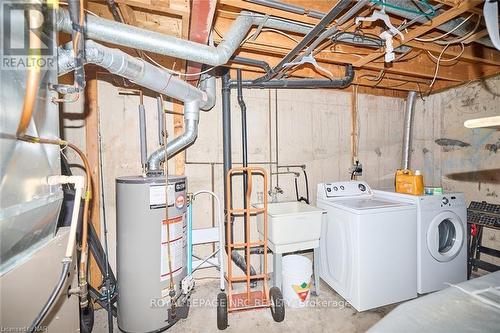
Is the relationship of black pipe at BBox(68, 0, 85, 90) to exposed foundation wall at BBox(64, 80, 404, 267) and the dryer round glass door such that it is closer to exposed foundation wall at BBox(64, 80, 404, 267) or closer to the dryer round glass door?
exposed foundation wall at BBox(64, 80, 404, 267)

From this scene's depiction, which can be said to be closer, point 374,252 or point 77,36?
point 77,36

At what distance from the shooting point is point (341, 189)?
2.69 meters

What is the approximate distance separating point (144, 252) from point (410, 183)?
99.9 inches

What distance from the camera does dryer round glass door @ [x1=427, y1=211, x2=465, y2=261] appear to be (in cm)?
227

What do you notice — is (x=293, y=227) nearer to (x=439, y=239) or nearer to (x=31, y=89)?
(x=439, y=239)

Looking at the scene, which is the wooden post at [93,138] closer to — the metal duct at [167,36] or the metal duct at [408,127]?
the metal duct at [167,36]

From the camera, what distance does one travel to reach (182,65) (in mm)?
2344

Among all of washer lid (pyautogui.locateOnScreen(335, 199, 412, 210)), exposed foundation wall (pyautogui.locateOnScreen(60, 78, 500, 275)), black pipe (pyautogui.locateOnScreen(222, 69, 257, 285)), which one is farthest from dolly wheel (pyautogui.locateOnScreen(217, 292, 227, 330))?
washer lid (pyautogui.locateOnScreen(335, 199, 412, 210))

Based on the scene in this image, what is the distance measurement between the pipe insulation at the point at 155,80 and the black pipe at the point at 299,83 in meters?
0.39

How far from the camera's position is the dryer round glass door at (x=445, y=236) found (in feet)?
7.45

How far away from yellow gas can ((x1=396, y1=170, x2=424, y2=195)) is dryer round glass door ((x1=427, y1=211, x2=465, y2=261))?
0.29 metres

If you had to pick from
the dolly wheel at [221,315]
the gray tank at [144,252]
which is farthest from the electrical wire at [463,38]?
the dolly wheel at [221,315]

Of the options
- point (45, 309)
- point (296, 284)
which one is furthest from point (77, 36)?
point (296, 284)

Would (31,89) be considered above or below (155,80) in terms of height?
below
